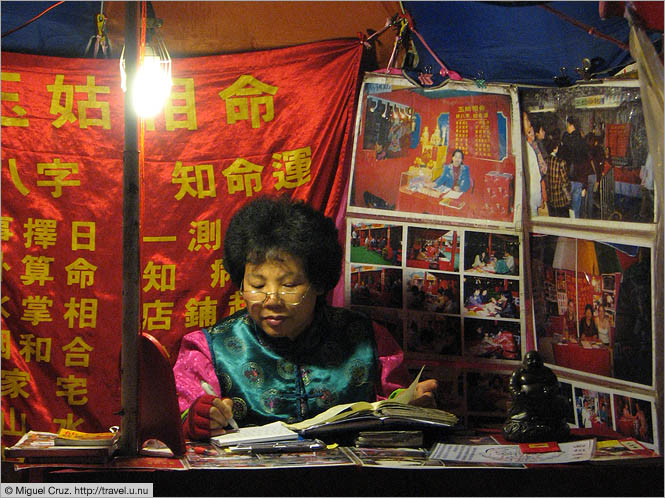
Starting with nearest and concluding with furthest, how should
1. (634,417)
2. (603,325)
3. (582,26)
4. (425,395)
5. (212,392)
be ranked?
(212,392), (425,395), (634,417), (603,325), (582,26)

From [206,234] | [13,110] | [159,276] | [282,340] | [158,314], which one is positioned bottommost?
[282,340]

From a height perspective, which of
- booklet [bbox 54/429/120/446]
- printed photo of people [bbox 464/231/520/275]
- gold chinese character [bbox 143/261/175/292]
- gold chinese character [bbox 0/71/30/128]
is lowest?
booklet [bbox 54/429/120/446]

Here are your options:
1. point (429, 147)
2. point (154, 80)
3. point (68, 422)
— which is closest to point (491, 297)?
point (429, 147)

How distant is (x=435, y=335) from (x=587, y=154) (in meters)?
1.25

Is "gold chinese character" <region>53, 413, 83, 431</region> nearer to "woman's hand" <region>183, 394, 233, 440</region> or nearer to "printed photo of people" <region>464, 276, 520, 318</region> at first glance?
"woman's hand" <region>183, 394, 233, 440</region>

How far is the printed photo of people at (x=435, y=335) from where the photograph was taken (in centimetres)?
442

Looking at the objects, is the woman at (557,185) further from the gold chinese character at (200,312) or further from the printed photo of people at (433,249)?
the gold chinese character at (200,312)

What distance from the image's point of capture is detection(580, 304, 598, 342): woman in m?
4.16

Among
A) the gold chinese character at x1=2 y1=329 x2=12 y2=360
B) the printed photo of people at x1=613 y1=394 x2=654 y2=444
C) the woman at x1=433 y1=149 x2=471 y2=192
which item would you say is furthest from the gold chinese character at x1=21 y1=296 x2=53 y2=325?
the printed photo of people at x1=613 y1=394 x2=654 y2=444

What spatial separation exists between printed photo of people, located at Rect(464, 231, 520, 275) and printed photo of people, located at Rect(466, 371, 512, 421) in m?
0.56

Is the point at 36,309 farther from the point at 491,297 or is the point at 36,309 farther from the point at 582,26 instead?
the point at 582,26

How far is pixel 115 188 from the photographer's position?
436cm

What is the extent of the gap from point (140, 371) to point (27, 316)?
5.32 ft

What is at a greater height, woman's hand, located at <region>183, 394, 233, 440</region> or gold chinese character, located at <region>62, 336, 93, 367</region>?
gold chinese character, located at <region>62, 336, 93, 367</region>
